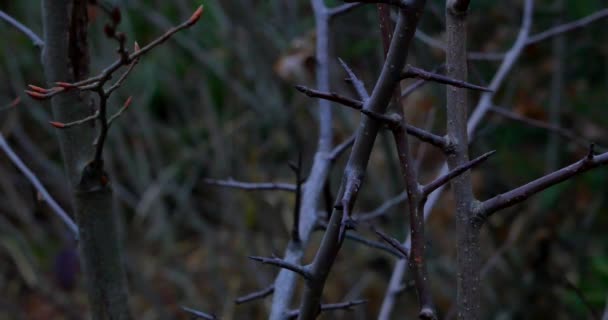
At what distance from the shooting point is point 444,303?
3162mm

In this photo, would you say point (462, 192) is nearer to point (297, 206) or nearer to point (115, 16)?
point (297, 206)

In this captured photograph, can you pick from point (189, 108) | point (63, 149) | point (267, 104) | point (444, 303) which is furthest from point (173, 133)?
point (63, 149)

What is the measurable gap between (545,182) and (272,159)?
3.34 m

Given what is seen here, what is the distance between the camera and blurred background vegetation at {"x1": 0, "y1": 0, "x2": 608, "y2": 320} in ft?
9.13

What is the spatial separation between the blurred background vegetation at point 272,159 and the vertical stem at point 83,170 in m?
1.03

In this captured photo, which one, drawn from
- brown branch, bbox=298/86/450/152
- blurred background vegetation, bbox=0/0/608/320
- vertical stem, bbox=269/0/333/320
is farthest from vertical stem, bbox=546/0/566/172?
brown branch, bbox=298/86/450/152

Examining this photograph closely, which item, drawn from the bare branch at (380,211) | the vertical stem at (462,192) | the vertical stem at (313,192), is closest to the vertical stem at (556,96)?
the bare branch at (380,211)

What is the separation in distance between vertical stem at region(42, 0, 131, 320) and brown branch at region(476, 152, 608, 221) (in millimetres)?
557

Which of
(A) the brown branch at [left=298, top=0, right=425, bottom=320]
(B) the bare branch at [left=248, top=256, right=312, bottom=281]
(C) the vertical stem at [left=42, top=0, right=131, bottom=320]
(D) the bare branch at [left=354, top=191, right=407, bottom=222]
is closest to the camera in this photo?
(A) the brown branch at [left=298, top=0, right=425, bottom=320]

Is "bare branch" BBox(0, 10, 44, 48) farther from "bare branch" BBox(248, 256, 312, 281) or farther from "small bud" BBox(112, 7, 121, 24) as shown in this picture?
"bare branch" BBox(248, 256, 312, 281)

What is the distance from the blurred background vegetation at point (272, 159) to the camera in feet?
9.13

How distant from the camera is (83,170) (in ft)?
3.47

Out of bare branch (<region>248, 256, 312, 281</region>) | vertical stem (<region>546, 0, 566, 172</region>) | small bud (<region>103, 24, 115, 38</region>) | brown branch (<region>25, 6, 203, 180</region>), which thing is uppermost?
vertical stem (<region>546, 0, 566, 172</region>)

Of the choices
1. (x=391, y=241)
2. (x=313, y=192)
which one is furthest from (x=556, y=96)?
(x=391, y=241)
